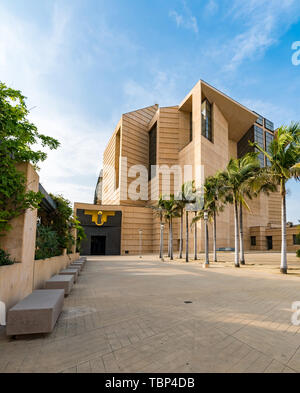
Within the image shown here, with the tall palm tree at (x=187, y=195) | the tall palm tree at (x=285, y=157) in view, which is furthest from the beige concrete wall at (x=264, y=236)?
the tall palm tree at (x=285, y=157)

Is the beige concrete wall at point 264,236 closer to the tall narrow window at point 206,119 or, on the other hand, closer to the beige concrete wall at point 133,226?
the tall narrow window at point 206,119

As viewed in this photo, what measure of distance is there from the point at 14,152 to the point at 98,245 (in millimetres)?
45400

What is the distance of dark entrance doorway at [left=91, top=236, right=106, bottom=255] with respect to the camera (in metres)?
48.5

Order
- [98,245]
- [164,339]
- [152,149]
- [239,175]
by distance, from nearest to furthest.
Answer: [164,339]
[239,175]
[98,245]
[152,149]

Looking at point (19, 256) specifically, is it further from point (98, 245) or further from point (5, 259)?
point (98, 245)

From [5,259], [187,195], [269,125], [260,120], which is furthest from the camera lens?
[269,125]

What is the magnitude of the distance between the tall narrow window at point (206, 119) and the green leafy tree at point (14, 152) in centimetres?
4827

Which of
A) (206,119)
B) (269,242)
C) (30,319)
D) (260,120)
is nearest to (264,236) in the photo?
(269,242)

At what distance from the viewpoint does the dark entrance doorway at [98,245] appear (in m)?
48.5

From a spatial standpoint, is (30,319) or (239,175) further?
(239,175)

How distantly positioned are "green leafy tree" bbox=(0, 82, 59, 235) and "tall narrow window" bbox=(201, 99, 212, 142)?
48.3 m

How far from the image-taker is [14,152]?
19.3 ft

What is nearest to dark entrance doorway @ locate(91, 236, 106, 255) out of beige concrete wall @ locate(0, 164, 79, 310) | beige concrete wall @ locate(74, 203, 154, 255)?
beige concrete wall @ locate(74, 203, 154, 255)
